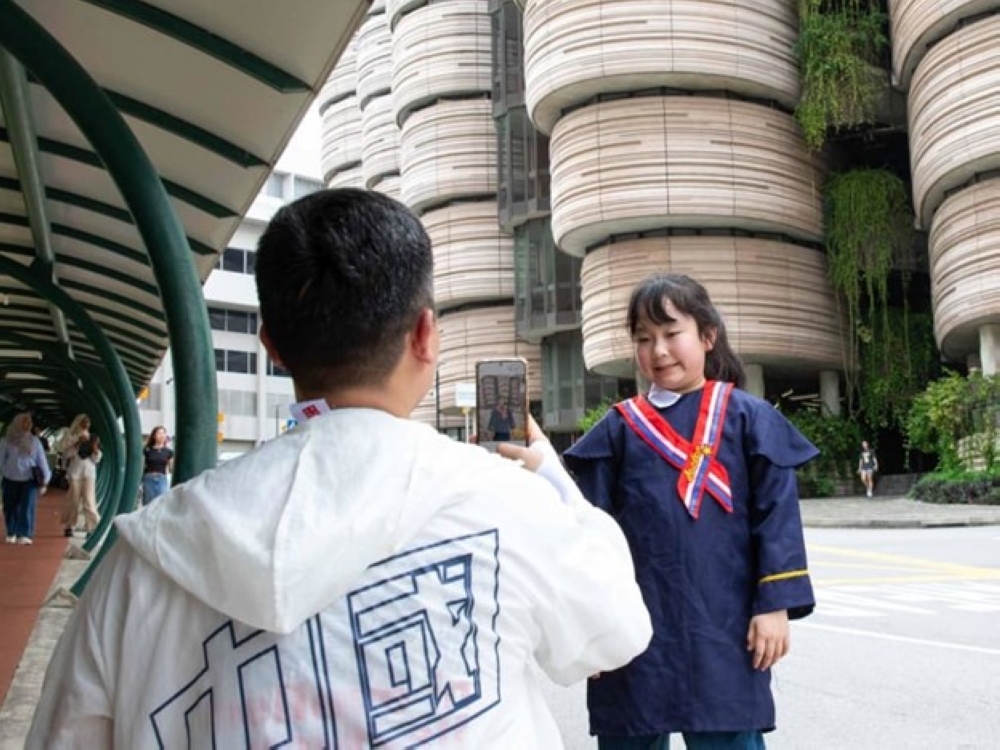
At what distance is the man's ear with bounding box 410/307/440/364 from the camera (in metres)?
1.64

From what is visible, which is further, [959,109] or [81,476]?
[959,109]

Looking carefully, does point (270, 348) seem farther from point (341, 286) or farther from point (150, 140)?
point (150, 140)

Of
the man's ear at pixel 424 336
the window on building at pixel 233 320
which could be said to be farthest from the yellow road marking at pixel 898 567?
the window on building at pixel 233 320

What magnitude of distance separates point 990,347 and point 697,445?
32426 millimetres

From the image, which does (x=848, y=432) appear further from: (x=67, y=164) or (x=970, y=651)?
(x=67, y=164)

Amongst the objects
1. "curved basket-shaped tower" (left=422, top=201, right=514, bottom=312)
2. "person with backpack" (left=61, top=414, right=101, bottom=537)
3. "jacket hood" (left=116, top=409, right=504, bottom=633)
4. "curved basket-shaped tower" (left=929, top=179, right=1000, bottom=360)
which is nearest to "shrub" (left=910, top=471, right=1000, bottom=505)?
"curved basket-shaped tower" (left=929, top=179, right=1000, bottom=360)

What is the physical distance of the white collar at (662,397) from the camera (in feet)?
10.6

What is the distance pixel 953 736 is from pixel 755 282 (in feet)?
108

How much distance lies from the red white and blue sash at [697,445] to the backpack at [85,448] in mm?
14008

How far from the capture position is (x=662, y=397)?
325 centimetres

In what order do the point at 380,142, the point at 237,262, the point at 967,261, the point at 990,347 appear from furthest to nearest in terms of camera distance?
the point at 237,262
the point at 380,142
the point at 990,347
the point at 967,261

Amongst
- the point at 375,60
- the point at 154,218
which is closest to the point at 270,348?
the point at 154,218

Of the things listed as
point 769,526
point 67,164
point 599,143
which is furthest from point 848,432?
point 769,526

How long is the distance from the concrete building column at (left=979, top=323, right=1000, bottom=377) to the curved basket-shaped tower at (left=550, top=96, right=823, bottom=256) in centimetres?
726
